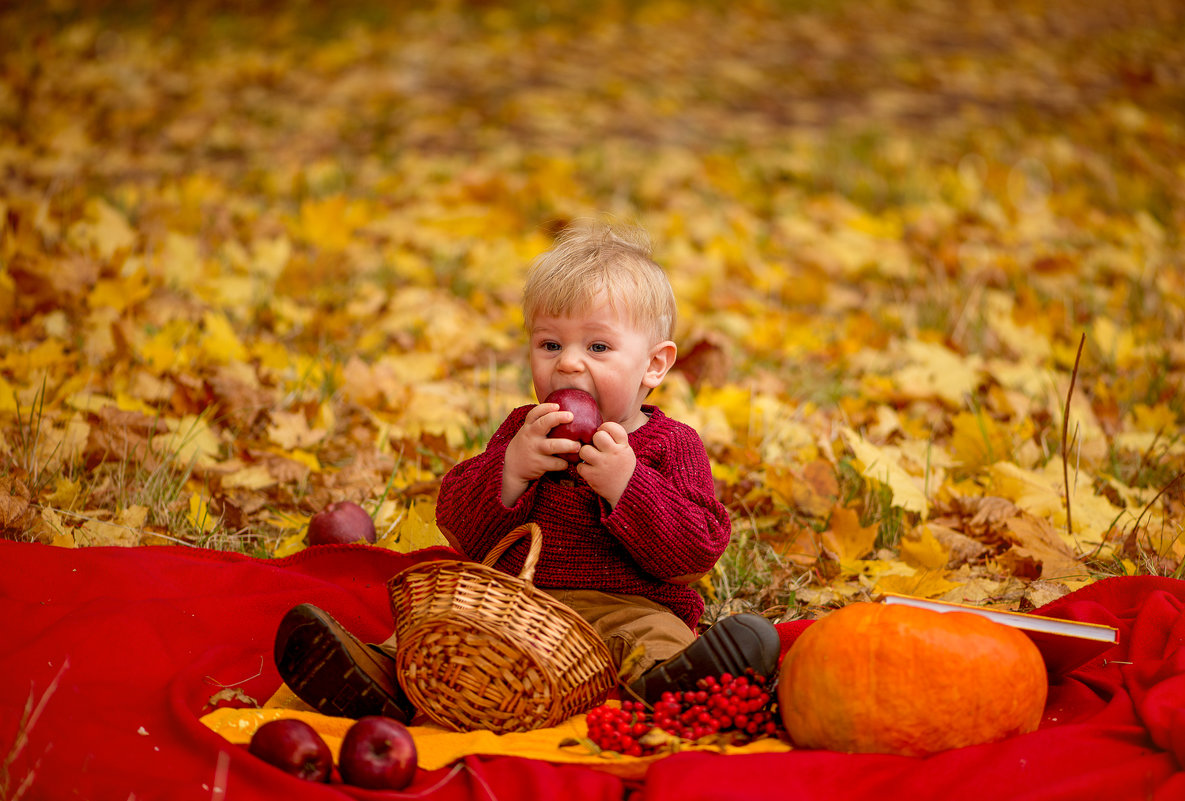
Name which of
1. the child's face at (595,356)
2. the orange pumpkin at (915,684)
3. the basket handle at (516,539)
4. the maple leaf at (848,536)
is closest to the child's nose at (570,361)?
the child's face at (595,356)

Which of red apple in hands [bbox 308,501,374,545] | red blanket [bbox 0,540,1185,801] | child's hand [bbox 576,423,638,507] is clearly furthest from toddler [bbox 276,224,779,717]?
red apple in hands [bbox 308,501,374,545]

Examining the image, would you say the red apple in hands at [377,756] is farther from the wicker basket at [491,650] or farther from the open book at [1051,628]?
the open book at [1051,628]

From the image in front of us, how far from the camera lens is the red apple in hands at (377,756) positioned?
1572 millimetres

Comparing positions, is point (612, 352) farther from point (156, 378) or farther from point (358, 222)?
point (358, 222)

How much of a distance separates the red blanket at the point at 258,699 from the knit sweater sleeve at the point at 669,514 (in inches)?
12.3

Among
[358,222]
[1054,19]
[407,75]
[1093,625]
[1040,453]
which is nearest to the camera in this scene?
[1093,625]

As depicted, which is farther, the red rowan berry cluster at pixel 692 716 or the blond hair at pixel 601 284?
the blond hair at pixel 601 284

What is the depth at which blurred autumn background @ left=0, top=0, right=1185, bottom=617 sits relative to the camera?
272 centimetres

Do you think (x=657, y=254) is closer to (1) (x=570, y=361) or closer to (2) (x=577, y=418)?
(1) (x=570, y=361)

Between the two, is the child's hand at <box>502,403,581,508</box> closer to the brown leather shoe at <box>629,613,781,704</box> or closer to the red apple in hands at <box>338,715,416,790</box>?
the brown leather shoe at <box>629,613,781,704</box>

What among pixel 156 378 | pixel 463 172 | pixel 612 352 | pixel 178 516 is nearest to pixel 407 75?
pixel 463 172

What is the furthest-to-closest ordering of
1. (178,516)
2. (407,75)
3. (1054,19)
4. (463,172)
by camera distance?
(1054,19) < (407,75) < (463,172) < (178,516)

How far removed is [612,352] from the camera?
2.06 meters

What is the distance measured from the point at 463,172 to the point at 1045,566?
4928mm
